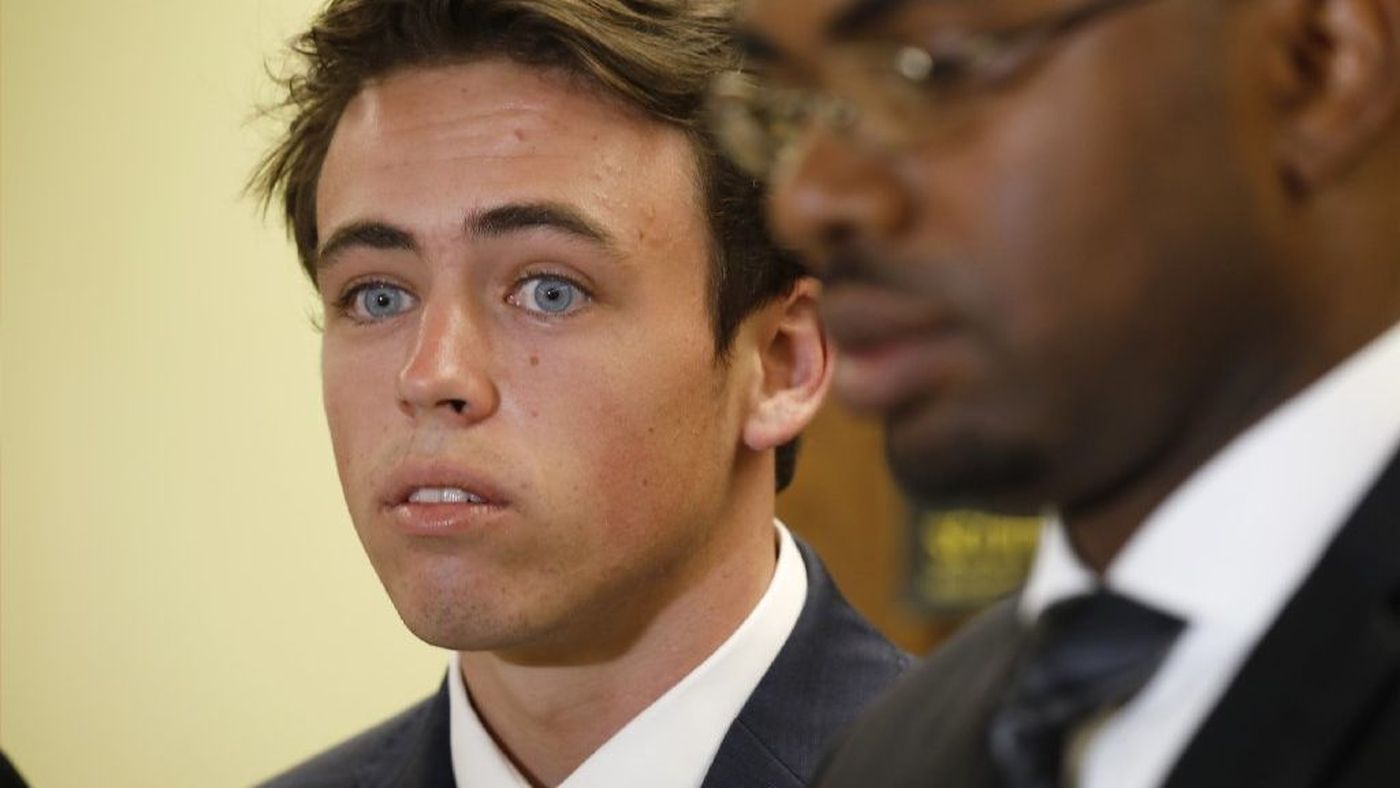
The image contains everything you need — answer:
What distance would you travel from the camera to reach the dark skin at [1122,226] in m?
0.82

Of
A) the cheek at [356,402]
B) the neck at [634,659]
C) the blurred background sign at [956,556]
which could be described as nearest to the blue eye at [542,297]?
the cheek at [356,402]

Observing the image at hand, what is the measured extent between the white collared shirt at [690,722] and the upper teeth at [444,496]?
0.80ft

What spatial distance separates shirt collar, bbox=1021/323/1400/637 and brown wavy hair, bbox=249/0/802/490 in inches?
27.3

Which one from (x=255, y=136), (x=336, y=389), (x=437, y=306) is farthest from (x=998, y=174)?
(x=255, y=136)

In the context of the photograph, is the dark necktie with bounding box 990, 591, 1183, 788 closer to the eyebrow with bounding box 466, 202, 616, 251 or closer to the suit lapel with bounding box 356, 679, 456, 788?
the eyebrow with bounding box 466, 202, 616, 251

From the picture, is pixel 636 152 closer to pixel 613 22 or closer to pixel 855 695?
pixel 613 22

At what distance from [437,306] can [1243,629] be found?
717 mm

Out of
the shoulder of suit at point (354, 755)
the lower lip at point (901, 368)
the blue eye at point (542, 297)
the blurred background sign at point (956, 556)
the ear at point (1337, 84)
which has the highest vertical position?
the ear at point (1337, 84)

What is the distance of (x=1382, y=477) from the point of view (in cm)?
81

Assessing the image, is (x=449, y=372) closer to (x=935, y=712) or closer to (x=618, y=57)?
(x=618, y=57)

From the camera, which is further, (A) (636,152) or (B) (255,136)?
(B) (255,136)

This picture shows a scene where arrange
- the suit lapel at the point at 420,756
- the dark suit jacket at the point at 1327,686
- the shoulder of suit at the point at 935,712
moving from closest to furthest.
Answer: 1. the dark suit jacket at the point at 1327,686
2. the shoulder of suit at the point at 935,712
3. the suit lapel at the point at 420,756

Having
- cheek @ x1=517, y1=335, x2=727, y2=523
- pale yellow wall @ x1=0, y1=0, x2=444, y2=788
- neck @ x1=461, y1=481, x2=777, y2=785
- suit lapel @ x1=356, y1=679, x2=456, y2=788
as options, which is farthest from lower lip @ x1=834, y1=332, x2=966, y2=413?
pale yellow wall @ x1=0, y1=0, x2=444, y2=788

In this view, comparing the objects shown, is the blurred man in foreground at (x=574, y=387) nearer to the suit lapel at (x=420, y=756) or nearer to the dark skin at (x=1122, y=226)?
the suit lapel at (x=420, y=756)
